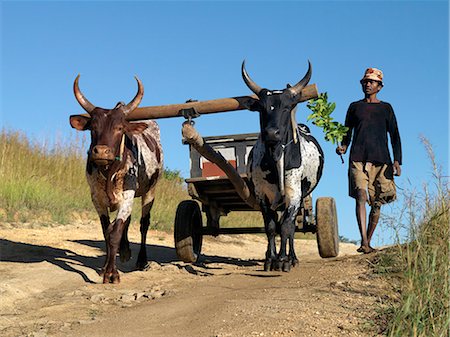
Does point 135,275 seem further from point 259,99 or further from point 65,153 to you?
point 65,153

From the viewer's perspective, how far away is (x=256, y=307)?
4742 mm

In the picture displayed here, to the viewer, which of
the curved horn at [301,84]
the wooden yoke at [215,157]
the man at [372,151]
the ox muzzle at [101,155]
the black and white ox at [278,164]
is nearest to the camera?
the wooden yoke at [215,157]

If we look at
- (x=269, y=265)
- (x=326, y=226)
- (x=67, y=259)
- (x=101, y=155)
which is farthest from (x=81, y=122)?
(x=326, y=226)

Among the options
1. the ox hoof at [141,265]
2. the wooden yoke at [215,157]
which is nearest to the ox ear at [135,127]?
the wooden yoke at [215,157]

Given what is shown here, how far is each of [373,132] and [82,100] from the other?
3.43 m

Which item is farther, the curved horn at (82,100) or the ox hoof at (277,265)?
the curved horn at (82,100)

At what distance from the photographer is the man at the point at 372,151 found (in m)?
7.74

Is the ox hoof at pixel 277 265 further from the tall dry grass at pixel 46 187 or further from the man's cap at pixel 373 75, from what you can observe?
the tall dry grass at pixel 46 187

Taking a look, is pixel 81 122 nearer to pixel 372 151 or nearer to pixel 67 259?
pixel 67 259

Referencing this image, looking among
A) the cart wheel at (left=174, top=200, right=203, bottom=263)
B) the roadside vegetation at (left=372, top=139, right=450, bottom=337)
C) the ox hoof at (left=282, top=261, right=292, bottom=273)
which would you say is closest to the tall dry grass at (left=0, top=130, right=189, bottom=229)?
the cart wheel at (left=174, top=200, right=203, bottom=263)

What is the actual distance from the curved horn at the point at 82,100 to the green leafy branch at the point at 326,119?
253 cm

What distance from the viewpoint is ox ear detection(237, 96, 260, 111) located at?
698cm

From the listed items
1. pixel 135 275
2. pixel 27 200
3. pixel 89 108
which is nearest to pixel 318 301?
pixel 135 275

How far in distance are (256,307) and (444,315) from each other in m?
1.33
